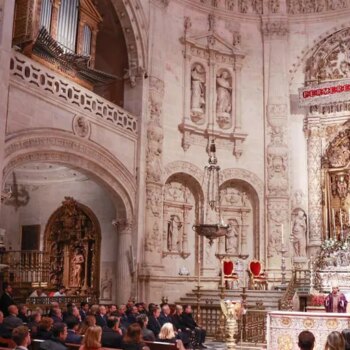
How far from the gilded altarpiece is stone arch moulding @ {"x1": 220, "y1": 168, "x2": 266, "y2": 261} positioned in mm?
4812

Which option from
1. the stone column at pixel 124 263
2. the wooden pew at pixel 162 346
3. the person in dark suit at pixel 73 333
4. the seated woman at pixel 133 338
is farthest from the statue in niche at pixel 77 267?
the seated woman at pixel 133 338

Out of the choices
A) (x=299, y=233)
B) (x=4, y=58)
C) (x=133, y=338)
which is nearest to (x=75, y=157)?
(x=4, y=58)

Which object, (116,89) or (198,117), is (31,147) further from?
(198,117)

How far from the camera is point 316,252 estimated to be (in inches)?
727

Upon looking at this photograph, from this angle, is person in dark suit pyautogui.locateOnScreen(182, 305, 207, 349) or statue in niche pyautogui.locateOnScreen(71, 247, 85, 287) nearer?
person in dark suit pyautogui.locateOnScreen(182, 305, 207, 349)

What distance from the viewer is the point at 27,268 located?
641 inches

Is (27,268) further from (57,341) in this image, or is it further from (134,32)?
(57,341)

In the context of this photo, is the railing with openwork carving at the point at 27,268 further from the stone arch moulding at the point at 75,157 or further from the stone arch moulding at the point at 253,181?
the stone arch moulding at the point at 253,181

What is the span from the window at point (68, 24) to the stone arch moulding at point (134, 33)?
1395mm

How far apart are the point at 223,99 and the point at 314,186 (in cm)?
438

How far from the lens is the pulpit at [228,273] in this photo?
1698cm

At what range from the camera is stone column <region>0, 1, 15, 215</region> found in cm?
1119

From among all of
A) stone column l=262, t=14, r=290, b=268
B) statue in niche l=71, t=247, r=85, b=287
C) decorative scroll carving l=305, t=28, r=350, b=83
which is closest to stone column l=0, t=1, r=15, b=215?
statue in niche l=71, t=247, r=85, b=287

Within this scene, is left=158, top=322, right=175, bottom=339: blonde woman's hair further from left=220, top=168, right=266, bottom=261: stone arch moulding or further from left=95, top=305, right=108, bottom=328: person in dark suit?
left=220, top=168, right=266, bottom=261: stone arch moulding
